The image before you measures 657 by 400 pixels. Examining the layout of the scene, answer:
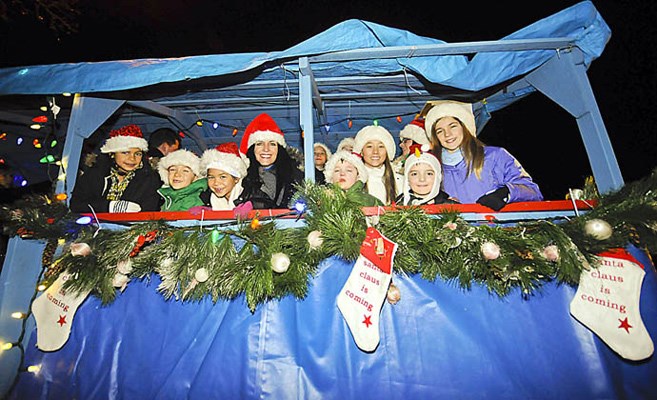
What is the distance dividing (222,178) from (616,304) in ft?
8.45

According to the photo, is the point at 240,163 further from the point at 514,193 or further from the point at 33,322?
the point at 514,193

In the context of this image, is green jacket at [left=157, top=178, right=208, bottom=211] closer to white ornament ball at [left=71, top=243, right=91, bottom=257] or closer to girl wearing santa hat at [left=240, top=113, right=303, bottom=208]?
girl wearing santa hat at [left=240, top=113, right=303, bottom=208]

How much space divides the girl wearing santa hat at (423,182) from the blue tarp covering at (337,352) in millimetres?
689

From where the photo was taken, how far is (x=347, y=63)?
2.34m

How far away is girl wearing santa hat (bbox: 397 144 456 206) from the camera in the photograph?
7.45 ft

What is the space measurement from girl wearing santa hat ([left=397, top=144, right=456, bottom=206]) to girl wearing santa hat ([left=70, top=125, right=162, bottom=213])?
6.87 ft

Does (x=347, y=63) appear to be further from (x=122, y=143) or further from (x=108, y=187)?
(x=108, y=187)

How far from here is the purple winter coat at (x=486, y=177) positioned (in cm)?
233

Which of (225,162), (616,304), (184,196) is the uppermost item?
(225,162)

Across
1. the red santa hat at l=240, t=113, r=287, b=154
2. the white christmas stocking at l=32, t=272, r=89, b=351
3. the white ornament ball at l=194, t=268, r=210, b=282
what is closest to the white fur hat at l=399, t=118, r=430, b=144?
the red santa hat at l=240, t=113, r=287, b=154

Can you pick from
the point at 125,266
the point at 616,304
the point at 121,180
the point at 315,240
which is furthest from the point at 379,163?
the point at 121,180

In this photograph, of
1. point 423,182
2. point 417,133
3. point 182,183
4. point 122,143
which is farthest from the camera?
point 417,133

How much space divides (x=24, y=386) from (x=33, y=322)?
0.35 metres

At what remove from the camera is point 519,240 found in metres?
1.50
